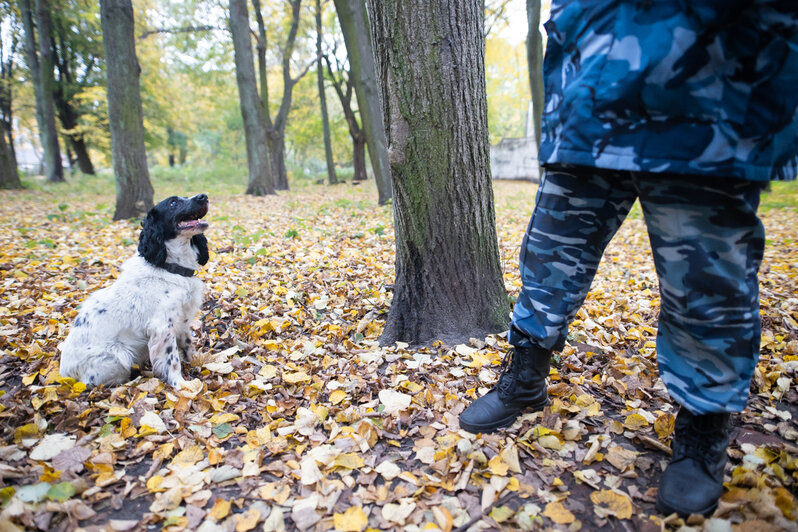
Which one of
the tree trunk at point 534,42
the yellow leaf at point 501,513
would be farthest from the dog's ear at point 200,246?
the tree trunk at point 534,42

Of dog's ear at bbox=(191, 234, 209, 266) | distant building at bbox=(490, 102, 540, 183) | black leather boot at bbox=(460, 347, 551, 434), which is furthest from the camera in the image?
distant building at bbox=(490, 102, 540, 183)

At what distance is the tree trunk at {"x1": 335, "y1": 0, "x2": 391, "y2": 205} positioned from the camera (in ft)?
30.8

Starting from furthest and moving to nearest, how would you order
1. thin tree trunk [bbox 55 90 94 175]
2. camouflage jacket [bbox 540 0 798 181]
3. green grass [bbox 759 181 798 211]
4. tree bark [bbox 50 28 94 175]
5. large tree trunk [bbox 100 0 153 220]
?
thin tree trunk [bbox 55 90 94 175] → tree bark [bbox 50 28 94 175] → green grass [bbox 759 181 798 211] → large tree trunk [bbox 100 0 153 220] → camouflage jacket [bbox 540 0 798 181]

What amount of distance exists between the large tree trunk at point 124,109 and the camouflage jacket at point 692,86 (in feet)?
27.1

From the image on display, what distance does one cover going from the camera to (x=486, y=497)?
170 centimetres

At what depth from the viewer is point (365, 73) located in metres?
9.91

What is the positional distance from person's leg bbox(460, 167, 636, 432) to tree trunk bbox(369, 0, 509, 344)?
831 mm

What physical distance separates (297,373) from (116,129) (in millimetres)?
7370

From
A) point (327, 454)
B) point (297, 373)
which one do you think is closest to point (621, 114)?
point (327, 454)

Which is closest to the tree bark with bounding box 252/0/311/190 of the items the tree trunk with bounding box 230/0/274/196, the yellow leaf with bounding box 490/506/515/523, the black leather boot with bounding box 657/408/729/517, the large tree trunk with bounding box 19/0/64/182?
the tree trunk with bounding box 230/0/274/196

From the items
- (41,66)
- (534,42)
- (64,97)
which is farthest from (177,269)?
(64,97)

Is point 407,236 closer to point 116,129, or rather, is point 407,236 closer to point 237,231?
point 237,231

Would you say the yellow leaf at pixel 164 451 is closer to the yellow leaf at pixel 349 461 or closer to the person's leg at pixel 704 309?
the yellow leaf at pixel 349 461

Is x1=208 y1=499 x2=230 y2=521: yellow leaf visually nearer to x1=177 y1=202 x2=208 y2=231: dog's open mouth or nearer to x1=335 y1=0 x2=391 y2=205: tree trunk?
x1=177 y1=202 x2=208 y2=231: dog's open mouth
